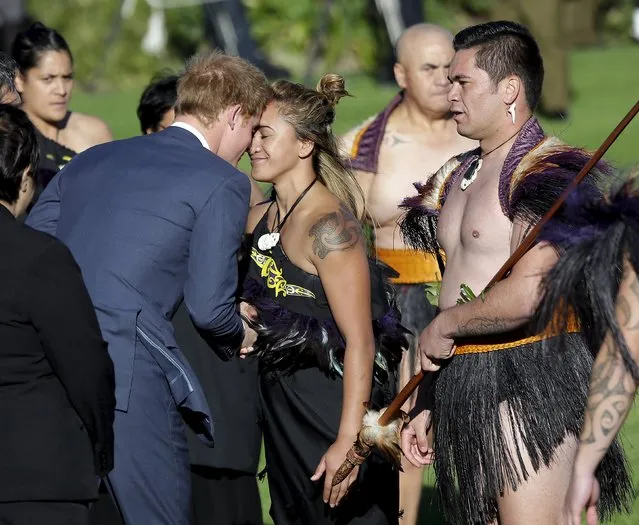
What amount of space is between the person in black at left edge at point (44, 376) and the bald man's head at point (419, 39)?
3.10 m

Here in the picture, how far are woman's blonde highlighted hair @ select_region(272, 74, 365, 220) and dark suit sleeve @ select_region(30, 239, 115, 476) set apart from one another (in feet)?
3.95

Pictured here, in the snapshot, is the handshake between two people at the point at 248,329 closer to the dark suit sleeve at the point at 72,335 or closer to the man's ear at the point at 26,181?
the dark suit sleeve at the point at 72,335

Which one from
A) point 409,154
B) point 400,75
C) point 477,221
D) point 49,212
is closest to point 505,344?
point 477,221

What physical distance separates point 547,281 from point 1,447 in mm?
1546

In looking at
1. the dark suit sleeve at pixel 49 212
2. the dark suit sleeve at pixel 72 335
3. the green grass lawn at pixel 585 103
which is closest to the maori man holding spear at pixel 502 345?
the dark suit sleeve at pixel 72 335

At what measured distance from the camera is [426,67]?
6168 millimetres

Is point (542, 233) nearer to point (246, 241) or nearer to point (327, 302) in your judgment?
point (327, 302)

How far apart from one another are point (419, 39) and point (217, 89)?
2.54 meters

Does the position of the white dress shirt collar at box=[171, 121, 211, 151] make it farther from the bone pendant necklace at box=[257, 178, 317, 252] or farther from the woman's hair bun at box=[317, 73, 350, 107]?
the woman's hair bun at box=[317, 73, 350, 107]

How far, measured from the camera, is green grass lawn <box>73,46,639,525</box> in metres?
14.1

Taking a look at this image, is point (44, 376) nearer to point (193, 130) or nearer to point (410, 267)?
point (193, 130)

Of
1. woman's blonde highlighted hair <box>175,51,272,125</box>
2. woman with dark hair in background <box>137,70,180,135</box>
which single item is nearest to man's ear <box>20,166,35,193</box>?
woman's blonde highlighted hair <box>175,51,272,125</box>

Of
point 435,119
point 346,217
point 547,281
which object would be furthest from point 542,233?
point 435,119

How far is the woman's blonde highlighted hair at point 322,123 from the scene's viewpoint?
4.37m
